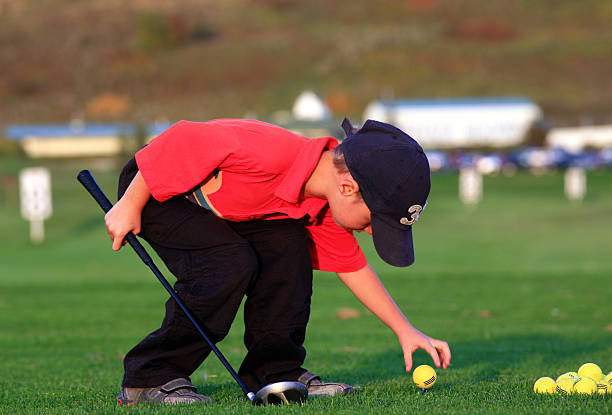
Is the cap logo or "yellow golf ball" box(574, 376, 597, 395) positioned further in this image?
"yellow golf ball" box(574, 376, 597, 395)

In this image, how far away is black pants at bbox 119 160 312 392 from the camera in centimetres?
420

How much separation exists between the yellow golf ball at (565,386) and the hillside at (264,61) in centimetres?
11775

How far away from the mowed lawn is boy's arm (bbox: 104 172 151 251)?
747 mm

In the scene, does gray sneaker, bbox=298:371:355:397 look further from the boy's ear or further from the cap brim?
the boy's ear

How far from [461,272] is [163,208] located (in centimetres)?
1159

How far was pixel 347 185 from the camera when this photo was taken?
4043 mm

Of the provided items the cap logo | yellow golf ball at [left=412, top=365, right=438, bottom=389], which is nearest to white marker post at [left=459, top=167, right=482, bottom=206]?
yellow golf ball at [left=412, top=365, right=438, bottom=389]

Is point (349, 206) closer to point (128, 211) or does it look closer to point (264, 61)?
point (128, 211)

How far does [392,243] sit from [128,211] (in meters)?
1.15

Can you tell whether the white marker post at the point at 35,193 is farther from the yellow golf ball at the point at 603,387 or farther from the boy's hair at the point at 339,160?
the yellow golf ball at the point at 603,387

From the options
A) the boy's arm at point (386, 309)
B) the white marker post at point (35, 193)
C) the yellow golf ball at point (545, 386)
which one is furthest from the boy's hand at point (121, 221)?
the white marker post at point (35, 193)

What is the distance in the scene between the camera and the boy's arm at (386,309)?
14.7ft

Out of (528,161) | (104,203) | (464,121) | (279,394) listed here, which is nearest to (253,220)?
(104,203)

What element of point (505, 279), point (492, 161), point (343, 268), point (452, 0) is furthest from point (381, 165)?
point (452, 0)
